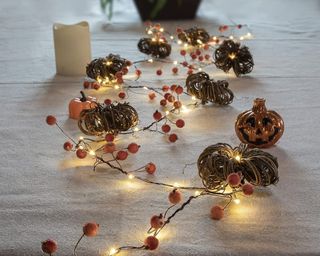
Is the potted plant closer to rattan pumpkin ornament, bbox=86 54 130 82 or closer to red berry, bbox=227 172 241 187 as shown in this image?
rattan pumpkin ornament, bbox=86 54 130 82

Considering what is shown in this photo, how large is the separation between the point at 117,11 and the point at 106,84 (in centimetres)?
96

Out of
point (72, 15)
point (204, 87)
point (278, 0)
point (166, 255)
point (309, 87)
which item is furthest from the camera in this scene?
point (278, 0)

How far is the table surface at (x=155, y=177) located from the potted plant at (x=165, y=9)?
42 centimetres

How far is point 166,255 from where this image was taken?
642 mm

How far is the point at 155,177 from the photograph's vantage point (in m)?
0.82

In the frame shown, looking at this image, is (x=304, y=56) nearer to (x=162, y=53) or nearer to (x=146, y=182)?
(x=162, y=53)

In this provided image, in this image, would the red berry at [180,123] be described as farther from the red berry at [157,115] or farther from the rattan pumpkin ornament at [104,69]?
the rattan pumpkin ornament at [104,69]

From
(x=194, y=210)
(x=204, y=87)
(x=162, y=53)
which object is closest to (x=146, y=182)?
(x=194, y=210)

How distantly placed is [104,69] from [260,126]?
44 centimetres

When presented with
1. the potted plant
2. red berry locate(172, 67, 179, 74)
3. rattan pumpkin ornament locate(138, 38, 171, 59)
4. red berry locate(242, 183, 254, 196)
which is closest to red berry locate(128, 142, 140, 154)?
red berry locate(242, 183, 254, 196)

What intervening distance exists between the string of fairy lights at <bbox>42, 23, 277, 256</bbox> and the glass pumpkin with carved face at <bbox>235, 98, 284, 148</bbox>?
0.12 m

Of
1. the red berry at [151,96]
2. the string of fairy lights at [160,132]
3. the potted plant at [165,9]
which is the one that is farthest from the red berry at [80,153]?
the potted plant at [165,9]

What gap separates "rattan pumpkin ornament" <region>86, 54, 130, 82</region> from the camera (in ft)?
3.99

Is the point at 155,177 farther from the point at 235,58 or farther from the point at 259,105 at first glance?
the point at 235,58
